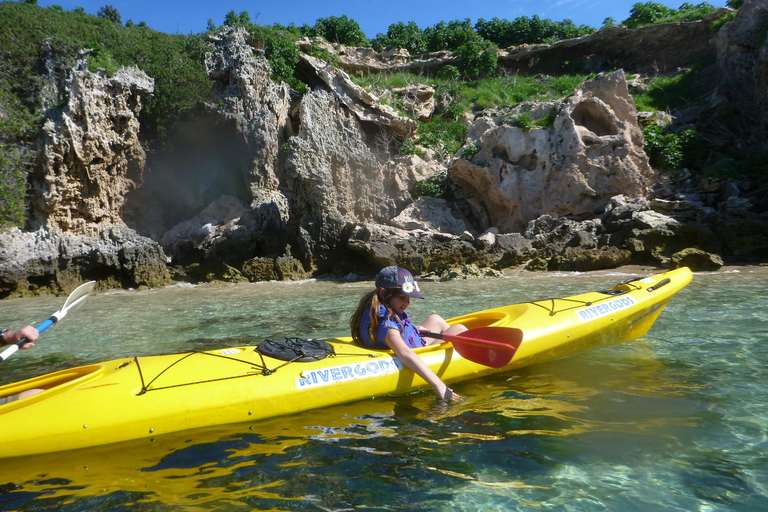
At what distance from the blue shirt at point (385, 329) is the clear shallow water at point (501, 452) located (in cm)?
42

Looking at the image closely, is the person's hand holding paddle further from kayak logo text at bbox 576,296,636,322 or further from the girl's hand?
kayak logo text at bbox 576,296,636,322

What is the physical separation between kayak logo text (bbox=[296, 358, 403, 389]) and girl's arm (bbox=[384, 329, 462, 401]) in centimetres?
10

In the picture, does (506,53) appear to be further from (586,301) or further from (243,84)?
(586,301)

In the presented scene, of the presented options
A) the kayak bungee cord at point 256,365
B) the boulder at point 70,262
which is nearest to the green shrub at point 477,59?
the boulder at point 70,262

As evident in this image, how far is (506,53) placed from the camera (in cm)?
2223

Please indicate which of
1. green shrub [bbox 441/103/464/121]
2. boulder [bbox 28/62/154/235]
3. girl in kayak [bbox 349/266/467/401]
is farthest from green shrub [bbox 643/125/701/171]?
boulder [bbox 28/62/154/235]

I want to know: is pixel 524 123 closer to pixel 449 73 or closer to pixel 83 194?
pixel 449 73

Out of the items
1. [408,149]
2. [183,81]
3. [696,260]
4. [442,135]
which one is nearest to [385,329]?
[696,260]

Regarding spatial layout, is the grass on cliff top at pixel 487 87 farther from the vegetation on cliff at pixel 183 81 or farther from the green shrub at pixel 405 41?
the green shrub at pixel 405 41

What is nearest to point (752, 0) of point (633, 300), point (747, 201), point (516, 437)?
point (747, 201)

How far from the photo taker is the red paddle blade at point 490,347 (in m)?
3.64

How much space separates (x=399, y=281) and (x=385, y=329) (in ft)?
1.49

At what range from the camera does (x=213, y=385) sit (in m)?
3.06

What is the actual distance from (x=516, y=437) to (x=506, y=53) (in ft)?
74.7
